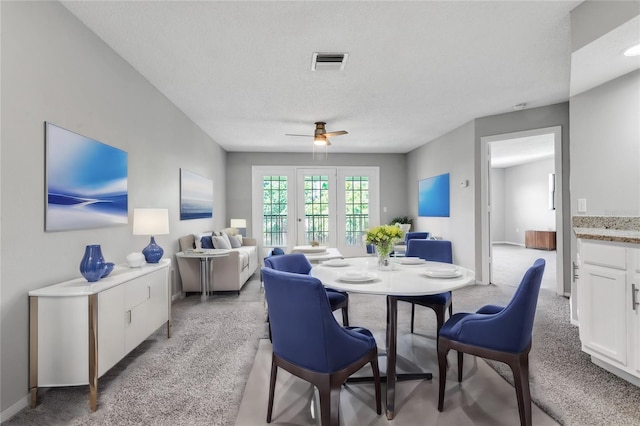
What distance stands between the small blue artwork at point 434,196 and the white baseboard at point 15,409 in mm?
5971

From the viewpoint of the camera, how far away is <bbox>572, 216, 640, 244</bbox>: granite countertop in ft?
7.12

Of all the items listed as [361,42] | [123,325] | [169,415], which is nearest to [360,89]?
[361,42]

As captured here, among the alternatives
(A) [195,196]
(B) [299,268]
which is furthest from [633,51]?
(A) [195,196]

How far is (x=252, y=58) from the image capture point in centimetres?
305

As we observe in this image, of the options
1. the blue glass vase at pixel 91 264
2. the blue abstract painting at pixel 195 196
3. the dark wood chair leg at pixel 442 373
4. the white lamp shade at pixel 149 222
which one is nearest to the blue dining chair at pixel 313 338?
Answer: the dark wood chair leg at pixel 442 373

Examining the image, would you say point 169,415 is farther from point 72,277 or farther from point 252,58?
point 252,58

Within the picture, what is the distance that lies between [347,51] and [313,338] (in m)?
2.47

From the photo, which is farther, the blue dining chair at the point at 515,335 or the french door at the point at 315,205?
the french door at the point at 315,205

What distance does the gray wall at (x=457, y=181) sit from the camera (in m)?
5.28

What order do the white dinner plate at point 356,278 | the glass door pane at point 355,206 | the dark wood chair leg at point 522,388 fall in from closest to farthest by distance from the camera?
the dark wood chair leg at point 522,388 → the white dinner plate at point 356,278 → the glass door pane at point 355,206

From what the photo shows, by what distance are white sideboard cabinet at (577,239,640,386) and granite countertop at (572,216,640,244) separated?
56 millimetres

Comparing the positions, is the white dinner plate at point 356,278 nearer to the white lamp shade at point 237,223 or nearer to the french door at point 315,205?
the white lamp shade at point 237,223

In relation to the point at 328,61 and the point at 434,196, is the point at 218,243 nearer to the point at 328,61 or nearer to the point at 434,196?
the point at 328,61

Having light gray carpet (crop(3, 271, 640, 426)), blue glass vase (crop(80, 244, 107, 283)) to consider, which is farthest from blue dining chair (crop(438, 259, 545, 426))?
blue glass vase (crop(80, 244, 107, 283))
